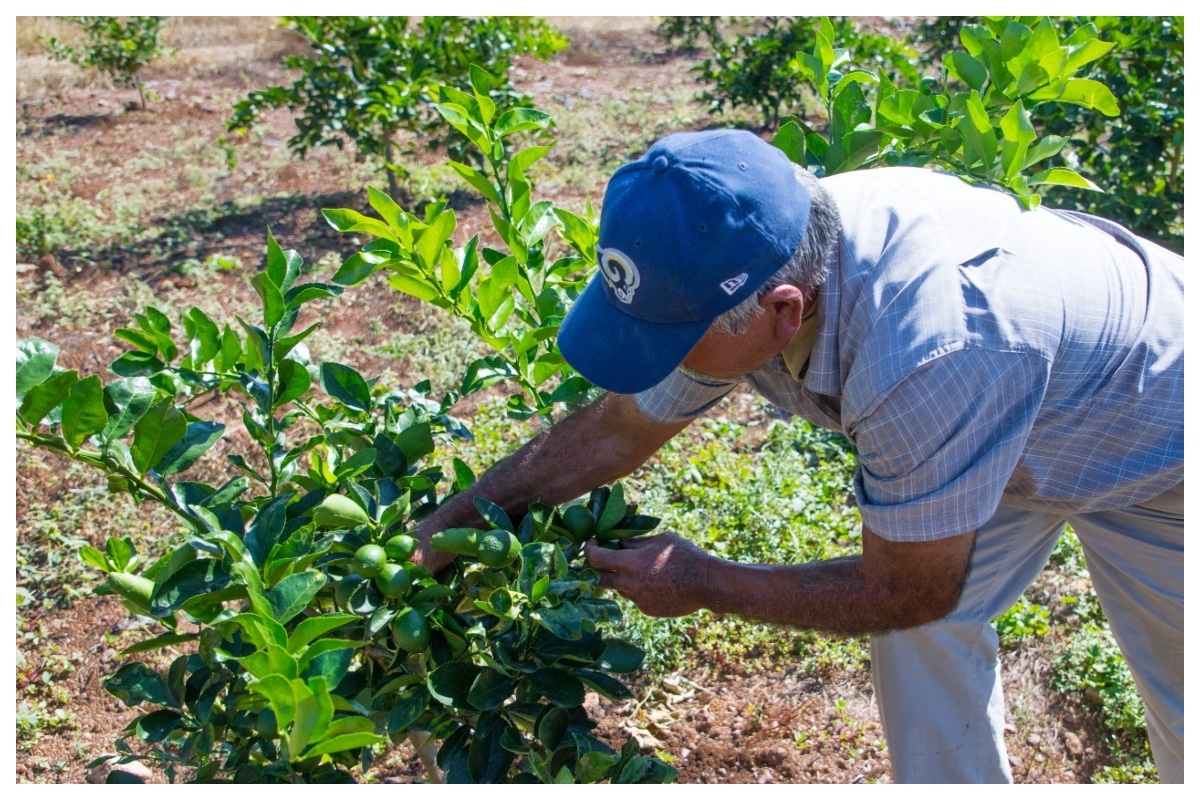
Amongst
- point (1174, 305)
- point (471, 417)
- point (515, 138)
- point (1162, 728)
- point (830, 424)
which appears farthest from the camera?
point (515, 138)

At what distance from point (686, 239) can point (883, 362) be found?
35 cm

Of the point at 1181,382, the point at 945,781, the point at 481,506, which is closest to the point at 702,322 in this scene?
the point at 481,506

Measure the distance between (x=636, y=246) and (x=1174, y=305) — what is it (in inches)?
37.8

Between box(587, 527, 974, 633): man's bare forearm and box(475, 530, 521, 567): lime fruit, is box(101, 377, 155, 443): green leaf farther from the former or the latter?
box(587, 527, 974, 633): man's bare forearm

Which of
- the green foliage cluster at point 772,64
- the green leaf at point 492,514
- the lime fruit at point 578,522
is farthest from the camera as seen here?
the green foliage cluster at point 772,64

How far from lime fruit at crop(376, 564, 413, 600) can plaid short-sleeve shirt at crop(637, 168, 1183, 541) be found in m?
0.61

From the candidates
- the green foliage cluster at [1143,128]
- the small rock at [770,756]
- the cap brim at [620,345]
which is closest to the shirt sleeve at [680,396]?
the cap brim at [620,345]

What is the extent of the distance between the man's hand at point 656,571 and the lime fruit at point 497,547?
190mm

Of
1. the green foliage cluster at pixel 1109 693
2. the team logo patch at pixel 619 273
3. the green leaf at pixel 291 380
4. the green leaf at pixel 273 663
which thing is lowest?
the green foliage cluster at pixel 1109 693

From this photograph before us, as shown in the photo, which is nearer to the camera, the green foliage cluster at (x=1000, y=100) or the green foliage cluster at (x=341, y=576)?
the green foliage cluster at (x=341, y=576)

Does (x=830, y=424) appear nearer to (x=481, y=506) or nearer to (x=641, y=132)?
(x=481, y=506)

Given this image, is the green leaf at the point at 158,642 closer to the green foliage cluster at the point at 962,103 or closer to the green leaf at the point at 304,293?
the green leaf at the point at 304,293

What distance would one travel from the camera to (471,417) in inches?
155

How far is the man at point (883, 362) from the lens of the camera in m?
1.58
